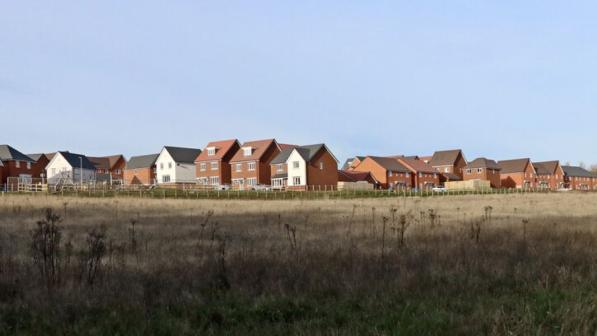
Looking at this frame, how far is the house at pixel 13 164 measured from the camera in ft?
274

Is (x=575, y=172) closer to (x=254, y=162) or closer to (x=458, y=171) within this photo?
(x=458, y=171)

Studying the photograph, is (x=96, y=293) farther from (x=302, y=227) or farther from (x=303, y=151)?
(x=303, y=151)

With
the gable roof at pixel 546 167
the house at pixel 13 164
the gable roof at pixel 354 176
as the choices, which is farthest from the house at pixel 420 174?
the house at pixel 13 164

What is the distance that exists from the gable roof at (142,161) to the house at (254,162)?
26648 millimetres

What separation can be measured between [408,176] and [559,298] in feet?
303

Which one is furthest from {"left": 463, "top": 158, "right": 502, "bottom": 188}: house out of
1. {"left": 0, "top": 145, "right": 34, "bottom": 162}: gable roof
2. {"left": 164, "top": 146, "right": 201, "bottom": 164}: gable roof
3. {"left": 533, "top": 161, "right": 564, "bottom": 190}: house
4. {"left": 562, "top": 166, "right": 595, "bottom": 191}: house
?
{"left": 0, "top": 145, "right": 34, "bottom": 162}: gable roof

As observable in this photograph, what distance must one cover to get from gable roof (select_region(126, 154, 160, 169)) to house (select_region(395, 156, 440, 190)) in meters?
48.9

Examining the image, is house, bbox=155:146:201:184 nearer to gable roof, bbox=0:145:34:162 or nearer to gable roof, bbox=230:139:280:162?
gable roof, bbox=230:139:280:162

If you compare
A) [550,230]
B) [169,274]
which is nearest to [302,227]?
[550,230]

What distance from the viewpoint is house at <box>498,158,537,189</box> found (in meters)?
122

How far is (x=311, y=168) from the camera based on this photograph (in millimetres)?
75062

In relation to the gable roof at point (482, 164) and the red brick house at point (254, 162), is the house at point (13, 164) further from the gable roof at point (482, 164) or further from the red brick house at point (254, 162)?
the gable roof at point (482, 164)

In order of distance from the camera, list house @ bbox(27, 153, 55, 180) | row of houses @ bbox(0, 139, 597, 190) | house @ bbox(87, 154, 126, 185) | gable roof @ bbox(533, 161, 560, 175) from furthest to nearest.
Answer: gable roof @ bbox(533, 161, 560, 175), house @ bbox(87, 154, 126, 185), house @ bbox(27, 153, 55, 180), row of houses @ bbox(0, 139, 597, 190)

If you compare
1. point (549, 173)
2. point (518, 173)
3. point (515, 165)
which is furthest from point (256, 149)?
point (549, 173)
